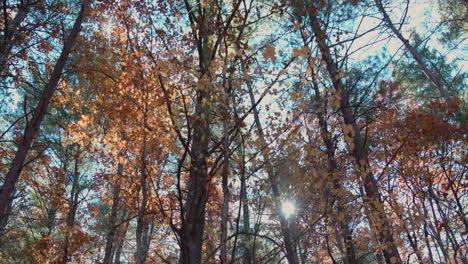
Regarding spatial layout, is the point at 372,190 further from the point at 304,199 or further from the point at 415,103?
the point at 415,103

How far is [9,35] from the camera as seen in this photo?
5.10 m

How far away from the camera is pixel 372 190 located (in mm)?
4816

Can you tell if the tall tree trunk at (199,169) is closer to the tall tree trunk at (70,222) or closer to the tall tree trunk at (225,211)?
the tall tree trunk at (225,211)

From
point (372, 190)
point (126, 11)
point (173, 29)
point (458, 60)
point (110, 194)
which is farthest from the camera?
point (458, 60)

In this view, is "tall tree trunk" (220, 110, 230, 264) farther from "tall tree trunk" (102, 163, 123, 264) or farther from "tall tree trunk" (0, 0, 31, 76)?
"tall tree trunk" (102, 163, 123, 264)

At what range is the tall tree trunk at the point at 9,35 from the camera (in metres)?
4.20

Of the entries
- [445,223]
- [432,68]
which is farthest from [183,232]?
[432,68]

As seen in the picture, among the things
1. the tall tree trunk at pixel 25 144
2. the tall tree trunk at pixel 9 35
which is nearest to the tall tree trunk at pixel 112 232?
the tall tree trunk at pixel 25 144

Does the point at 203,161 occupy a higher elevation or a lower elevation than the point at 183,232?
higher

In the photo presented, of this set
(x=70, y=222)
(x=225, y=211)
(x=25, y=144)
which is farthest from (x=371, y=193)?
(x=70, y=222)

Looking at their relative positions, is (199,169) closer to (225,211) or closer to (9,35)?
(225,211)

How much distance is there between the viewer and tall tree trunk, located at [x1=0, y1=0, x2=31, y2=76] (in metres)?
4.20

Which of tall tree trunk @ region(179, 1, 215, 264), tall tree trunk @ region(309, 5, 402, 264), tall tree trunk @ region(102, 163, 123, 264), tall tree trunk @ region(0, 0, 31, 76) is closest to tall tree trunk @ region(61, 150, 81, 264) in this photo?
tall tree trunk @ region(102, 163, 123, 264)

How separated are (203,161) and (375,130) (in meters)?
6.57
